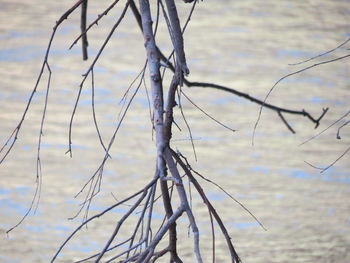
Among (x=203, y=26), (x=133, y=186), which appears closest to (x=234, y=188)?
(x=133, y=186)

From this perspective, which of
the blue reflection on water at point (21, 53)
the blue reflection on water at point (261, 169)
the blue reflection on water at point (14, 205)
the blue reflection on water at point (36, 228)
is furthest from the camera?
the blue reflection on water at point (21, 53)

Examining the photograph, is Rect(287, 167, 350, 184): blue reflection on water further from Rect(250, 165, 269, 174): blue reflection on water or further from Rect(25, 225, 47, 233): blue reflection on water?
Rect(25, 225, 47, 233): blue reflection on water

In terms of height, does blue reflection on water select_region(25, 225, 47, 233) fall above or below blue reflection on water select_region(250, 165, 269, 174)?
below

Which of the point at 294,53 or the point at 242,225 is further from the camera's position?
the point at 294,53

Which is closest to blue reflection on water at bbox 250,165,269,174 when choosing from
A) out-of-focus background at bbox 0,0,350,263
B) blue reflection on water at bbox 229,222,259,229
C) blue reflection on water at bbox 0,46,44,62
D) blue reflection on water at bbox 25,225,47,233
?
out-of-focus background at bbox 0,0,350,263

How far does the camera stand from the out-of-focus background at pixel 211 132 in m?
3.79

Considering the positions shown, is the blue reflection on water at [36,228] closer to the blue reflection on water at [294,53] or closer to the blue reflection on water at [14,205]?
the blue reflection on water at [14,205]

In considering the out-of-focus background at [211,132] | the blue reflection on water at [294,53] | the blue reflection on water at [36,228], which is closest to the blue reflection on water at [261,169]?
the out-of-focus background at [211,132]

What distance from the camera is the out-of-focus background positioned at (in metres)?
3.79

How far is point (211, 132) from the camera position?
4555 mm

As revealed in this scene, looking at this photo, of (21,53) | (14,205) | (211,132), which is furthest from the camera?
(21,53)

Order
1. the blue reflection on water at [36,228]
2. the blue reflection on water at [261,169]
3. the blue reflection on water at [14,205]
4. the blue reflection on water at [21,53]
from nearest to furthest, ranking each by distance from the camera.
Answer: the blue reflection on water at [36,228] → the blue reflection on water at [14,205] → the blue reflection on water at [261,169] → the blue reflection on water at [21,53]

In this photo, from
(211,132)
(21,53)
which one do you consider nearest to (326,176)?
(211,132)

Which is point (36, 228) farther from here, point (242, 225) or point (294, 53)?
point (294, 53)
